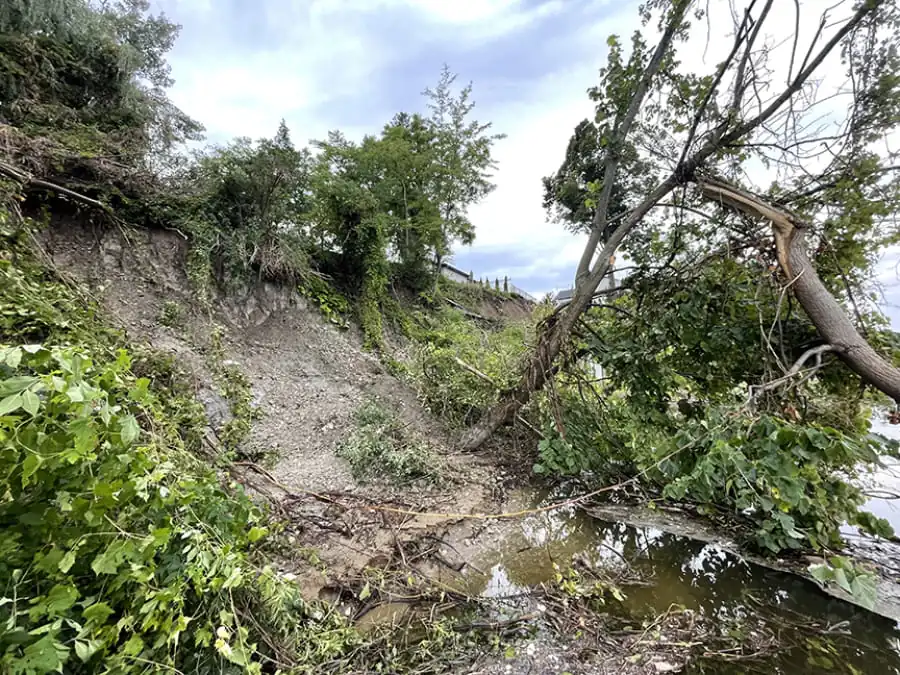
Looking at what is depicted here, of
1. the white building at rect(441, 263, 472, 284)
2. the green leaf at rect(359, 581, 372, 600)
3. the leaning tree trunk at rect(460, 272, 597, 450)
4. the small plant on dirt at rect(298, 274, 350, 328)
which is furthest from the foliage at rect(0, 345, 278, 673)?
the white building at rect(441, 263, 472, 284)

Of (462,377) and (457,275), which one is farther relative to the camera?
(457,275)

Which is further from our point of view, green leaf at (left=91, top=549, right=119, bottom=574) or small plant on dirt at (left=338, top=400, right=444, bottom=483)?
small plant on dirt at (left=338, top=400, right=444, bottom=483)

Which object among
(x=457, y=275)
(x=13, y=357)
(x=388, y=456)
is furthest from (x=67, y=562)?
(x=457, y=275)

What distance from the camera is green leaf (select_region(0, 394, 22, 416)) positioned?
2.66 feet

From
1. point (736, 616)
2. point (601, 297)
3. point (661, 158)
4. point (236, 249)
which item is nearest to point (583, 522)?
point (736, 616)

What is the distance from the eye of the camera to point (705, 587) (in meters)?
2.31

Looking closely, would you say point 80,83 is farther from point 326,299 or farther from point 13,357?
point 13,357

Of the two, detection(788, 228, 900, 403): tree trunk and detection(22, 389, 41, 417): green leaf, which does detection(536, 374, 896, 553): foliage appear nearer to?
detection(788, 228, 900, 403): tree trunk

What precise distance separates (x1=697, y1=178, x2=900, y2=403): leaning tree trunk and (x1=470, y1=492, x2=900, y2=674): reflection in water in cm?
140

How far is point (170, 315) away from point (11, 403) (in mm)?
4632

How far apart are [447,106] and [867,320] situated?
11.2 meters

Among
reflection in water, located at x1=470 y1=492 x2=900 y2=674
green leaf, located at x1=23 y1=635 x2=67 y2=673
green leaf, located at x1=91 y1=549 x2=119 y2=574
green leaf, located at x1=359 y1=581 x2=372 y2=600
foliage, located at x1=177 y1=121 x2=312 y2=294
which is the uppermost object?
foliage, located at x1=177 y1=121 x2=312 y2=294

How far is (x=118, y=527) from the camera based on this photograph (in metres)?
1.11

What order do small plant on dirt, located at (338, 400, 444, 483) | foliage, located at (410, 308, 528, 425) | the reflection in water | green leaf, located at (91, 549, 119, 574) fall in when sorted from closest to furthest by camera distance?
green leaf, located at (91, 549, 119, 574) < the reflection in water < small plant on dirt, located at (338, 400, 444, 483) < foliage, located at (410, 308, 528, 425)
